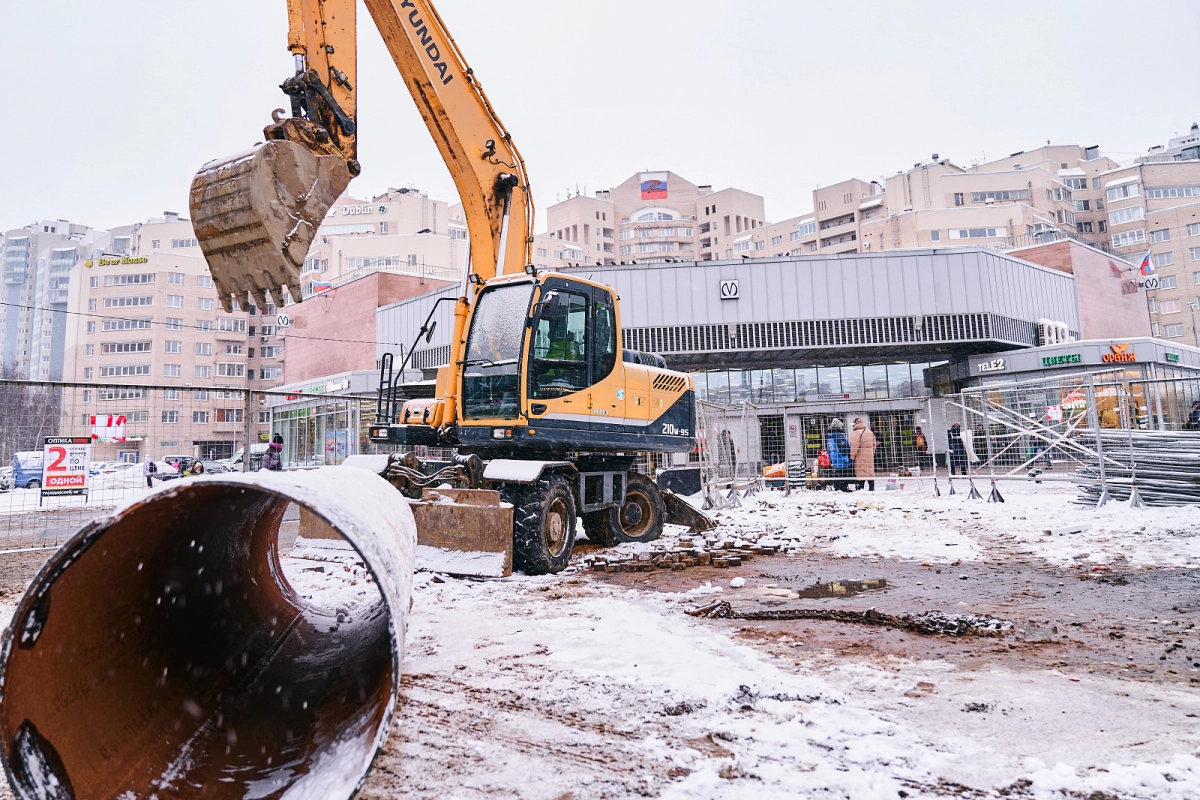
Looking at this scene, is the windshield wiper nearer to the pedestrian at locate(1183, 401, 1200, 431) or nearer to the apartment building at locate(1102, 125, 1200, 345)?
the pedestrian at locate(1183, 401, 1200, 431)

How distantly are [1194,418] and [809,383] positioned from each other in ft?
52.9

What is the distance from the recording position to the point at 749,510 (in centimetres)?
1255

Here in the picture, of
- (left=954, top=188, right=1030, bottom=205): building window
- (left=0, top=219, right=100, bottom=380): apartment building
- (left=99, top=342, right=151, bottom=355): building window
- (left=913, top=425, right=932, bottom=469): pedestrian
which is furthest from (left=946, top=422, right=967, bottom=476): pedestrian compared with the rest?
(left=0, top=219, right=100, bottom=380): apartment building

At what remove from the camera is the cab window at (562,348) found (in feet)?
22.7

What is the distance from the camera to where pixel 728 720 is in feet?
9.52

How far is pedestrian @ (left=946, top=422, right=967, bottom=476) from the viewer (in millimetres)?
14375

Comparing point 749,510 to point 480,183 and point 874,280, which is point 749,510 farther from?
point 874,280

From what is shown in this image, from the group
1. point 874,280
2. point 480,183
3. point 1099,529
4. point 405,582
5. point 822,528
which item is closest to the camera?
point 405,582

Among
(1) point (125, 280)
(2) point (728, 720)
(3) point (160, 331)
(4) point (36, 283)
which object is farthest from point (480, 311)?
(4) point (36, 283)

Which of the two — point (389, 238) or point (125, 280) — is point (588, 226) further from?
point (125, 280)

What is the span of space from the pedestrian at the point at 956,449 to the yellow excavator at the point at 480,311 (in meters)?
8.17

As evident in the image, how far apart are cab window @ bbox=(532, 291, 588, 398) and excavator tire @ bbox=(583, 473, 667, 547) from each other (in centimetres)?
207

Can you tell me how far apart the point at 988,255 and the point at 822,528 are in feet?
67.0

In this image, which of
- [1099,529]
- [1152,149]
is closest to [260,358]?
[1099,529]
